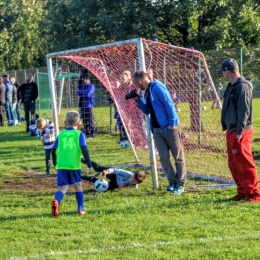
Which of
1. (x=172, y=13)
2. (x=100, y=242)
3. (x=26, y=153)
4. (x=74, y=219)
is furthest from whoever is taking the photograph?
(x=172, y=13)

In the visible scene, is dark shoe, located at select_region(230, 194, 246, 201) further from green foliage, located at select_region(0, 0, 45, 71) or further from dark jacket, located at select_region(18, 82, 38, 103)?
green foliage, located at select_region(0, 0, 45, 71)

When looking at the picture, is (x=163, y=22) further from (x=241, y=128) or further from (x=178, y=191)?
(x=241, y=128)

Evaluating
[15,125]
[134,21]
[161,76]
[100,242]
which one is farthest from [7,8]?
[100,242]

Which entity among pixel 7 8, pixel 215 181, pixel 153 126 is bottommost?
pixel 215 181

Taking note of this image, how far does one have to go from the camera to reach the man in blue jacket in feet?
30.6

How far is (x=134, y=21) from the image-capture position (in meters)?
19.4

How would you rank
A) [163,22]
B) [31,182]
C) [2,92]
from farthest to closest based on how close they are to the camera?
[2,92]
[163,22]
[31,182]

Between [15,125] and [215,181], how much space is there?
15704mm

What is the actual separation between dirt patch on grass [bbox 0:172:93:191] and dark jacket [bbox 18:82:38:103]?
8831mm

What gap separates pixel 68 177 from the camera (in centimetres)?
835

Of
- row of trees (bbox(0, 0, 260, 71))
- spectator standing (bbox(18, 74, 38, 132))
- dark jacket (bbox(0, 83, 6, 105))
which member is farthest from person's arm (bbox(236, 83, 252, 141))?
dark jacket (bbox(0, 83, 6, 105))

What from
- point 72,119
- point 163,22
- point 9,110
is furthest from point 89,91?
point 72,119

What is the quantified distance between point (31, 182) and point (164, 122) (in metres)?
3.25

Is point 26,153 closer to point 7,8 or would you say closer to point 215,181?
point 215,181
